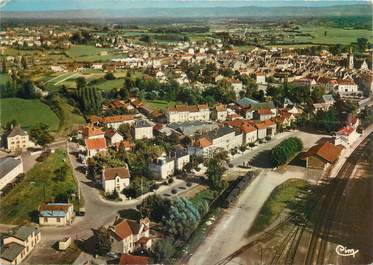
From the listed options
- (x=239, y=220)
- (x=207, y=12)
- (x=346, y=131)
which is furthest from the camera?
(x=346, y=131)

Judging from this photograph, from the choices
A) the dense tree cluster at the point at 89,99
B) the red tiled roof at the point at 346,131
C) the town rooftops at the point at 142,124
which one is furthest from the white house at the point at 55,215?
the red tiled roof at the point at 346,131

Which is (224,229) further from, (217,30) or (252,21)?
(217,30)

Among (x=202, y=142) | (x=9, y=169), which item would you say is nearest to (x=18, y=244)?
(x=9, y=169)

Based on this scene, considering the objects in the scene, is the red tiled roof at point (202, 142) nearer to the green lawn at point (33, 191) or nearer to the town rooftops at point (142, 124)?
the town rooftops at point (142, 124)

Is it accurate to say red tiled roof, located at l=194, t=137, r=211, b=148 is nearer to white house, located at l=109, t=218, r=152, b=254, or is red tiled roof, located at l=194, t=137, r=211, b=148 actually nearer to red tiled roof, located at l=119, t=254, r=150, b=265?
white house, located at l=109, t=218, r=152, b=254

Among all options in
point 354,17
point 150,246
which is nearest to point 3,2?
point 150,246

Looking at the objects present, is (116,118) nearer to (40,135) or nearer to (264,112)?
(40,135)

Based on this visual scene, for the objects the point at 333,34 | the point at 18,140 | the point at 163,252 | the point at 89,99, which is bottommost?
the point at 163,252
